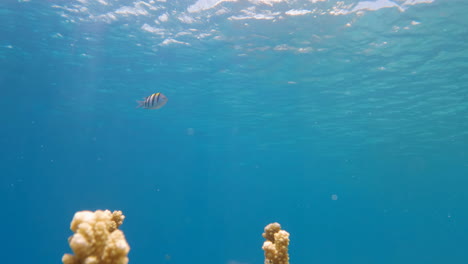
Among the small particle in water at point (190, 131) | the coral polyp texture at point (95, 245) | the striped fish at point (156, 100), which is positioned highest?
the striped fish at point (156, 100)

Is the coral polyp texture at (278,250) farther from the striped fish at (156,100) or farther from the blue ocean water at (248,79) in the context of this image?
the blue ocean water at (248,79)

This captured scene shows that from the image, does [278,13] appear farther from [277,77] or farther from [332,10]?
[277,77]

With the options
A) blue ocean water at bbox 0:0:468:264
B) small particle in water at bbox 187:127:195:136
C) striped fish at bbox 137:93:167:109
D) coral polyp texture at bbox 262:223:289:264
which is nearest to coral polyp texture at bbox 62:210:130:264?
coral polyp texture at bbox 262:223:289:264

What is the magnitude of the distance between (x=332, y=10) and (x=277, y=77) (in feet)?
27.7

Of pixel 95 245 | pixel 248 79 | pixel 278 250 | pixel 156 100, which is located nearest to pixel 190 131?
pixel 248 79

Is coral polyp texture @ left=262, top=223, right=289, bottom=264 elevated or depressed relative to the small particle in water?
elevated

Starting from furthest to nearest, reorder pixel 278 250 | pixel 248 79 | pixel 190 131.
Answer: pixel 190 131 → pixel 248 79 → pixel 278 250

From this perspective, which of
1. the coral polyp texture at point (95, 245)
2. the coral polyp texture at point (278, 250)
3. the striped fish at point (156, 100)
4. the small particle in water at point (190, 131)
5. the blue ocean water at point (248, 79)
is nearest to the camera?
the coral polyp texture at point (95, 245)

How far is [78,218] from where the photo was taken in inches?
95.0

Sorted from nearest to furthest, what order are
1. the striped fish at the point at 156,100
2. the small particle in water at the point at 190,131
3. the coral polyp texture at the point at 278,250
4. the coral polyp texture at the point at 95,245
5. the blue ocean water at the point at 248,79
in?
the coral polyp texture at the point at 95,245
the coral polyp texture at the point at 278,250
the striped fish at the point at 156,100
the blue ocean water at the point at 248,79
the small particle in water at the point at 190,131

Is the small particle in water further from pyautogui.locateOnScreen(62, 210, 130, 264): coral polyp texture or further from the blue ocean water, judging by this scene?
pyautogui.locateOnScreen(62, 210, 130, 264): coral polyp texture

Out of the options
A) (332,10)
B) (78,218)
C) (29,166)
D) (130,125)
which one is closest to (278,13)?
(332,10)

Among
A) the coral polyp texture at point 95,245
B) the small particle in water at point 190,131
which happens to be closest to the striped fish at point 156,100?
the coral polyp texture at point 95,245

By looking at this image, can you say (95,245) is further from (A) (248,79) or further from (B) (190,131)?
(B) (190,131)
